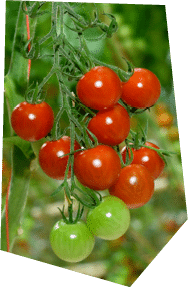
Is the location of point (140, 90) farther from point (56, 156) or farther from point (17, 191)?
point (17, 191)

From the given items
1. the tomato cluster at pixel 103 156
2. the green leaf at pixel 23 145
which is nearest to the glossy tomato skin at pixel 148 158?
the tomato cluster at pixel 103 156

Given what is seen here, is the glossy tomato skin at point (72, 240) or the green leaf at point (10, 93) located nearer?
the glossy tomato skin at point (72, 240)

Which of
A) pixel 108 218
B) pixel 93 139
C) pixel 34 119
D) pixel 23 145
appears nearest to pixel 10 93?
pixel 23 145

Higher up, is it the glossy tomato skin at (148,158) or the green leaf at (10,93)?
the green leaf at (10,93)

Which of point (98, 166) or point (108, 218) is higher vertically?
point (98, 166)

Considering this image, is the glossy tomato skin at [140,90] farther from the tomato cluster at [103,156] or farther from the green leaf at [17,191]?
the green leaf at [17,191]

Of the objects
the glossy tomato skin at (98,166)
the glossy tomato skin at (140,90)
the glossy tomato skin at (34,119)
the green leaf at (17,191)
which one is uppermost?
the glossy tomato skin at (140,90)
